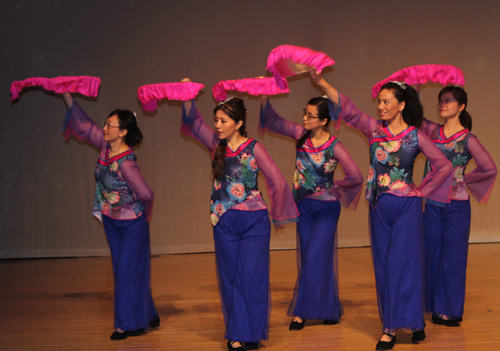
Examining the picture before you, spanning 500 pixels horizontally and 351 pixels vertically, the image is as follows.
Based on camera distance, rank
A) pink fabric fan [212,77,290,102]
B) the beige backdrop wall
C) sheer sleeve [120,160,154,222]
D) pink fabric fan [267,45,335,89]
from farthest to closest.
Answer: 1. the beige backdrop wall
2. pink fabric fan [212,77,290,102]
3. sheer sleeve [120,160,154,222]
4. pink fabric fan [267,45,335,89]

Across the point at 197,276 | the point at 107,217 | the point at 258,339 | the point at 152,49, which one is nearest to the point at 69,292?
the point at 197,276

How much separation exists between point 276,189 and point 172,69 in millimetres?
3328

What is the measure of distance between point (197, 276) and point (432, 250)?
7.35ft

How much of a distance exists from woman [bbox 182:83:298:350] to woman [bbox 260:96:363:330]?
0.43 metres

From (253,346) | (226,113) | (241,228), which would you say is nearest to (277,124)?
(226,113)

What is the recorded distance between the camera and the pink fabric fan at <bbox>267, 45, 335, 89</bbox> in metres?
2.91

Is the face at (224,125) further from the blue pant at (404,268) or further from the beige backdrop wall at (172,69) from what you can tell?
the beige backdrop wall at (172,69)

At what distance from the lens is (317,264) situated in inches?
135

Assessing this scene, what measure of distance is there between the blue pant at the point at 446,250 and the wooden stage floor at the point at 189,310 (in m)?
0.20

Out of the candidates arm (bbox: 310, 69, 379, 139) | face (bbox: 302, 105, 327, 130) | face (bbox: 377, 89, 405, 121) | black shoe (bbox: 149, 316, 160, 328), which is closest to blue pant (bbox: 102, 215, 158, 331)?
black shoe (bbox: 149, 316, 160, 328)

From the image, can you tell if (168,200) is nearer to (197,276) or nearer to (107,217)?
(197,276)

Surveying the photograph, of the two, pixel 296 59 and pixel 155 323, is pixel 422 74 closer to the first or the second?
pixel 296 59

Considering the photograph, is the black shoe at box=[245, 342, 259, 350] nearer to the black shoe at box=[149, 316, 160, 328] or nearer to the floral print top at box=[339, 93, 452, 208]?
the black shoe at box=[149, 316, 160, 328]

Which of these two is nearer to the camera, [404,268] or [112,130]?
[404,268]
